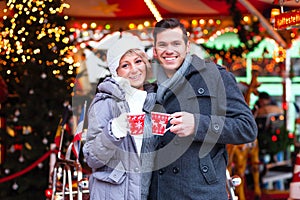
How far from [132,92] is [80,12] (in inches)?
252

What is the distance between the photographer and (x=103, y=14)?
35.7 ft

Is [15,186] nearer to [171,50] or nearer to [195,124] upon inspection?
[171,50]

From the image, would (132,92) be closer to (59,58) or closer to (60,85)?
(59,58)

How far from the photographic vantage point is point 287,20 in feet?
21.4

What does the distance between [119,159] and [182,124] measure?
480mm

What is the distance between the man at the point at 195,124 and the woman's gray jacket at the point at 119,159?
6cm

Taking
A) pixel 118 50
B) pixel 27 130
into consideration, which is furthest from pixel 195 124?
pixel 27 130

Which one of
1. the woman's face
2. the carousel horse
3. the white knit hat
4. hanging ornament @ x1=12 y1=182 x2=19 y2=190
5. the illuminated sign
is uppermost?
the illuminated sign

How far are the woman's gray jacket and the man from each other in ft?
0.21

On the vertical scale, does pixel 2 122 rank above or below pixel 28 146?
above

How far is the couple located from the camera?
3.89 m

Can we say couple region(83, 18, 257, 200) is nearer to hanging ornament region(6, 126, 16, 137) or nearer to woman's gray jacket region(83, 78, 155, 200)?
woman's gray jacket region(83, 78, 155, 200)

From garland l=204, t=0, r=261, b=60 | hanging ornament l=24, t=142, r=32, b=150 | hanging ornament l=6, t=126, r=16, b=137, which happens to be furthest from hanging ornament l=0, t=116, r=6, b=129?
garland l=204, t=0, r=261, b=60

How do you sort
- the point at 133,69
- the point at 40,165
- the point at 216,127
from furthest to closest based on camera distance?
the point at 40,165 < the point at 133,69 < the point at 216,127
